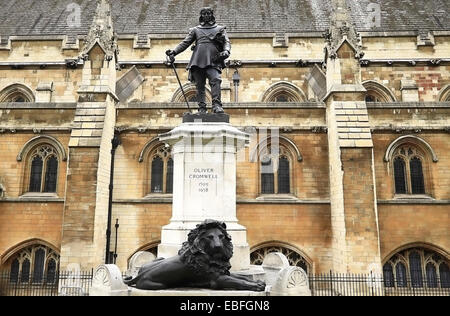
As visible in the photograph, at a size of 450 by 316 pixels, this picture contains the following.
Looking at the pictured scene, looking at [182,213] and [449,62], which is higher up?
[449,62]

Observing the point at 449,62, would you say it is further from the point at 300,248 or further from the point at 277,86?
the point at 300,248

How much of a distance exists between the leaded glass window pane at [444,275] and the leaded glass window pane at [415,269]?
0.70 meters

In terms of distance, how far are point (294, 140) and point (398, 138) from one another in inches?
153

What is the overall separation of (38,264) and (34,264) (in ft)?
0.47

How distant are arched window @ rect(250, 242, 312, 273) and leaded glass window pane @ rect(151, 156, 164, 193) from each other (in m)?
4.33

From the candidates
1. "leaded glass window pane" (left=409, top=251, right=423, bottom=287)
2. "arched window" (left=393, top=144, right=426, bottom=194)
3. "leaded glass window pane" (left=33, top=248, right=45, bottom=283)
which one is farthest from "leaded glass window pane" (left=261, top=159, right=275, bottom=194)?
"leaded glass window pane" (left=33, top=248, right=45, bottom=283)

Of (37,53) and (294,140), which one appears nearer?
(294,140)

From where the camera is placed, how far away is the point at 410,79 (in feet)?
62.3

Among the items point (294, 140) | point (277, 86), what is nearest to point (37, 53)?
point (277, 86)

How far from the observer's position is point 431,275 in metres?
→ 13.1

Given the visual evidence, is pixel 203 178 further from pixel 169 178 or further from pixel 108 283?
pixel 169 178

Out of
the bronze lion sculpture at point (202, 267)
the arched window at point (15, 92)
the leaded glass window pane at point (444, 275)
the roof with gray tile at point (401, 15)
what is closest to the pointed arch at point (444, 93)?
the roof with gray tile at point (401, 15)

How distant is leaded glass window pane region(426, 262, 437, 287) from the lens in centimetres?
1294

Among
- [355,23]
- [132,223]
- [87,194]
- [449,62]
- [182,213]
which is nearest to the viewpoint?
[182,213]
